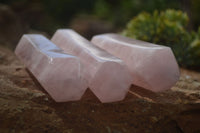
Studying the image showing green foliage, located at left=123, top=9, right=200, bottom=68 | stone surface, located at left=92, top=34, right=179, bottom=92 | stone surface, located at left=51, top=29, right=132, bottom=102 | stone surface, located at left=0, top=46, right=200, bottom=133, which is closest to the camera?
Answer: stone surface, located at left=0, top=46, right=200, bottom=133

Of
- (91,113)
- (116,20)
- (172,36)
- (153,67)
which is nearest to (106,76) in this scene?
(91,113)

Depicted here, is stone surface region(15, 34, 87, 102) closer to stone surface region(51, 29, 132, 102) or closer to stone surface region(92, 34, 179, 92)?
stone surface region(51, 29, 132, 102)

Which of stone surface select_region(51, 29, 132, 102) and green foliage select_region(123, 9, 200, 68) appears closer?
stone surface select_region(51, 29, 132, 102)

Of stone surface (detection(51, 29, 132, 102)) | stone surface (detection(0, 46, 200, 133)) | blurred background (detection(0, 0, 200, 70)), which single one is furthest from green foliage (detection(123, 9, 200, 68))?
stone surface (detection(51, 29, 132, 102))

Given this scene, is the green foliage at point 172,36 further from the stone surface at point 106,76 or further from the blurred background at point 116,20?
the stone surface at point 106,76

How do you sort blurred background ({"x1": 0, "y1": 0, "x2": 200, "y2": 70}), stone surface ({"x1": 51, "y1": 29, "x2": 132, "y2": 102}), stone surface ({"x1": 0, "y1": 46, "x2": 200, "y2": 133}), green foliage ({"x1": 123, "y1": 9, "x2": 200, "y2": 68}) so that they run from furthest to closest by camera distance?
blurred background ({"x1": 0, "y1": 0, "x2": 200, "y2": 70}) < green foliage ({"x1": 123, "y1": 9, "x2": 200, "y2": 68}) < stone surface ({"x1": 51, "y1": 29, "x2": 132, "y2": 102}) < stone surface ({"x1": 0, "y1": 46, "x2": 200, "y2": 133})

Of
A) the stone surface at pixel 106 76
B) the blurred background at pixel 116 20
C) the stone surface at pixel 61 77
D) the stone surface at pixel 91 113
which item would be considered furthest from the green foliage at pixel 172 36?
the stone surface at pixel 61 77

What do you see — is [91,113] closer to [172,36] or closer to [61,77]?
[61,77]

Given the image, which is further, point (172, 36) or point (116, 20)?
point (116, 20)

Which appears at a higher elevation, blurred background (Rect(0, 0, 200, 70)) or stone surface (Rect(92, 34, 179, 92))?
stone surface (Rect(92, 34, 179, 92))
